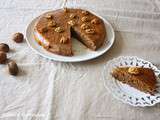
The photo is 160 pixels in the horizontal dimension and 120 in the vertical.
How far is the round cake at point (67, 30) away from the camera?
Result: 903mm

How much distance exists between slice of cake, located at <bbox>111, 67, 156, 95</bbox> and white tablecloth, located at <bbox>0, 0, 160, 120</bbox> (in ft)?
0.20

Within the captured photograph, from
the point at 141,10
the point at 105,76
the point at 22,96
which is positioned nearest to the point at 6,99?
the point at 22,96

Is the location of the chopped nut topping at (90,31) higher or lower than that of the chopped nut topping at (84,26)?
lower

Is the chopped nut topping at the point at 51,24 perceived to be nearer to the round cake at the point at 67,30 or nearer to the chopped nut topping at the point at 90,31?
the round cake at the point at 67,30

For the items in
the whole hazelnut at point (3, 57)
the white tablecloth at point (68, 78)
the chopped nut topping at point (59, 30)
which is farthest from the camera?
the chopped nut topping at point (59, 30)

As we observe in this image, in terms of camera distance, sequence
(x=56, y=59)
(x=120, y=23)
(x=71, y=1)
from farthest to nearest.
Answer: (x=71, y=1) → (x=120, y=23) → (x=56, y=59)

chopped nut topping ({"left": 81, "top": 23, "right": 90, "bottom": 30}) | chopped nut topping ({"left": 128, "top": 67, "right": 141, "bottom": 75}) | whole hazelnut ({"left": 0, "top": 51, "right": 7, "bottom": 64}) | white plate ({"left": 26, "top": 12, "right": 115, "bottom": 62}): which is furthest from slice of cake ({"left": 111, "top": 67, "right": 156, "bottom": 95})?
whole hazelnut ({"left": 0, "top": 51, "right": 7, "bottom": 64})

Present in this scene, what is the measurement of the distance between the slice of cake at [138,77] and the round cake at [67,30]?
17 cm

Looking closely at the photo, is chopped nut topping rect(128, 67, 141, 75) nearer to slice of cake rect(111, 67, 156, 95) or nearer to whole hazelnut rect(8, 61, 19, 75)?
slice of cake rect(111, 67, 156, 95)

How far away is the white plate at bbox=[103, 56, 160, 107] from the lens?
2.42ft

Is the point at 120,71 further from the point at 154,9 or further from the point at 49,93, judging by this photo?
the point at 154,9

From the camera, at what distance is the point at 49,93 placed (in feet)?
2.51

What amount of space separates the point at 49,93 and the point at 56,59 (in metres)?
0.15

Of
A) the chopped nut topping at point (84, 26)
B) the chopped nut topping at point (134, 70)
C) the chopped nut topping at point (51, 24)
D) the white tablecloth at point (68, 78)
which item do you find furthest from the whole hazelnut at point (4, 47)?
the chopped nut topping at point (134, 70)
